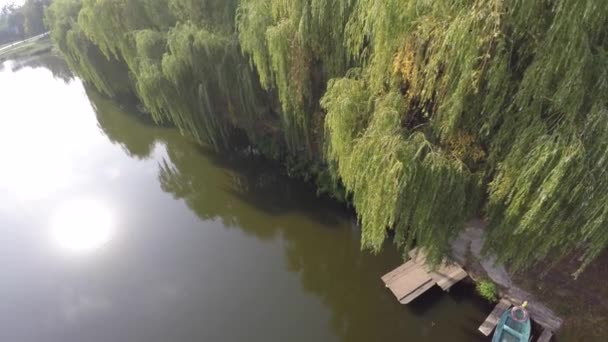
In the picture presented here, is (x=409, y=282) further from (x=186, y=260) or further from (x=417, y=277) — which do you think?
(x=186, y=260)

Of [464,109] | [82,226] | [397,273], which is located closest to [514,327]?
[397,273]

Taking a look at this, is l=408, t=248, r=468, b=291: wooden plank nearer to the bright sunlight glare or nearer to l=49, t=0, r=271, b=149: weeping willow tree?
l=49, t=0, r=271, b=149: weeping willow tree

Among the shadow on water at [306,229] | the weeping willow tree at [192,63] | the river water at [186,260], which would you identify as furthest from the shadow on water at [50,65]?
the shadow on water at [306,229]

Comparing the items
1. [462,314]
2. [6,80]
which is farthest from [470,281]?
[6,80]

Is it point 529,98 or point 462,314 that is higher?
point 529,98

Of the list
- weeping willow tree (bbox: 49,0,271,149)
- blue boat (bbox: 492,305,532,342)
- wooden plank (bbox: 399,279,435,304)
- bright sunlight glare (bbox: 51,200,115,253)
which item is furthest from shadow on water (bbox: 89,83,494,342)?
bright sunlight glare (bbox: 51,200,115,253)

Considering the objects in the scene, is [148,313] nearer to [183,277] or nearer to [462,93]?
[183,277]
